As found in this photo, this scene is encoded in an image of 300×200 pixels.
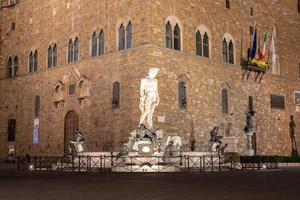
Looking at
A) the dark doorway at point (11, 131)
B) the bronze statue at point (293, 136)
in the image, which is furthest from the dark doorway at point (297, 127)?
the dark doorway at point (11, 131)

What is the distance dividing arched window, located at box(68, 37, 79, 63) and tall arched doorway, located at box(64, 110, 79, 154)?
10.3 ft

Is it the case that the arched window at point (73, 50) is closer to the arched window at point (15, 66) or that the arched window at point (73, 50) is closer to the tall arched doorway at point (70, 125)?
the tall arched doorway at point (70, 125)

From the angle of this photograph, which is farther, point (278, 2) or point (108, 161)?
point (278, 2)

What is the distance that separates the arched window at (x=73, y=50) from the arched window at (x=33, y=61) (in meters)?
3.55

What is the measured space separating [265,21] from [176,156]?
1547 centimetres

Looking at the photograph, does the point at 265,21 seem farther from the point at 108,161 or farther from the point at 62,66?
the point at 108,161

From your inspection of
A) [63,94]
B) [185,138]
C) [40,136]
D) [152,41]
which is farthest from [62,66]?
[185,138]

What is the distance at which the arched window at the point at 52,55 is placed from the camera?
2834cm

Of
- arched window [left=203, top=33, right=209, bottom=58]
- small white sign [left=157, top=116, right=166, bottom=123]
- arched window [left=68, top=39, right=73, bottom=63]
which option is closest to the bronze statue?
arched window [left=203, top=33, right=209, bottom=58]

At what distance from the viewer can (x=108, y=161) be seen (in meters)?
20.4

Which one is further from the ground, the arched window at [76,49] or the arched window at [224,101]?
the arched window at [76,49]

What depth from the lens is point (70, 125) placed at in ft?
86.7

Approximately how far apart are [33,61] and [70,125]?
6129 mm

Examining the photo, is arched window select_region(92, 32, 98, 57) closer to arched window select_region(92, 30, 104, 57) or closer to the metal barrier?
arched window select_region(92, 30, 104, 57)
